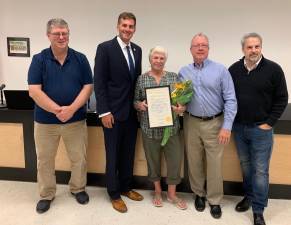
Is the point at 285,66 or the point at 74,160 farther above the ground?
the point at 285,66

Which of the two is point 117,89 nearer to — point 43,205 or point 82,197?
point 82,197

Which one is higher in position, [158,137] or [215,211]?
[158,137]

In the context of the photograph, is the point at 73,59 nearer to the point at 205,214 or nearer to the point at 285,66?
the point at 205,214

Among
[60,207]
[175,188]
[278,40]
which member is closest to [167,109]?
[175,188]

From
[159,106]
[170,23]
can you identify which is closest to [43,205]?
[159,106]

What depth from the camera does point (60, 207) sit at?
277cm

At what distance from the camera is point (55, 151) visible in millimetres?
2699

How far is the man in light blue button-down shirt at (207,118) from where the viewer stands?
7.79 feet

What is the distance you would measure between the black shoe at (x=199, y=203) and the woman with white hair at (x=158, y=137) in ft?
0.34

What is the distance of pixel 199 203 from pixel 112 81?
1.28 m

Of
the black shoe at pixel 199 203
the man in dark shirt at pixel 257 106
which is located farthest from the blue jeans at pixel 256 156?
the black shoe at pixel 199 203

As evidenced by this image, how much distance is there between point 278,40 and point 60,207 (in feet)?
9.34

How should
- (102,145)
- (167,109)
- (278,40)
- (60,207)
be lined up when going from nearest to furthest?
(167,109) → (60,207) → (102,145) → (278,40)

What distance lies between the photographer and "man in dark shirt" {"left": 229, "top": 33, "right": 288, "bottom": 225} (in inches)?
89.9
